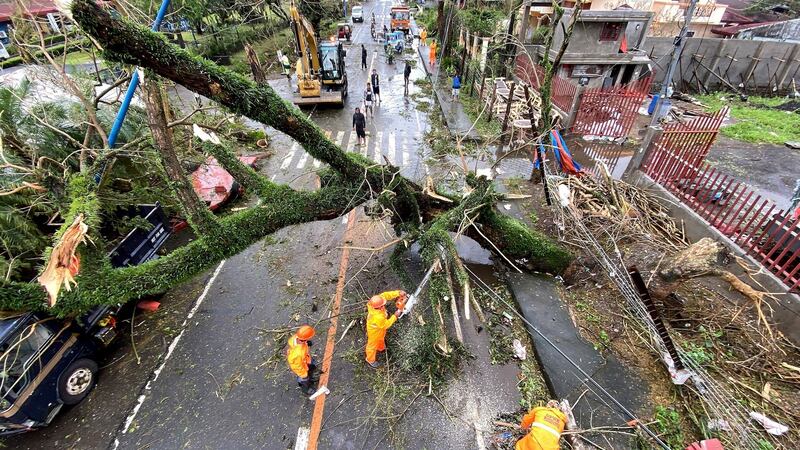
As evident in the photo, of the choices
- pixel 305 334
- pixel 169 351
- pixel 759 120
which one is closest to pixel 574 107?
pixel 759 120

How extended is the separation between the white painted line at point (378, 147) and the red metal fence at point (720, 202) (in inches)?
285

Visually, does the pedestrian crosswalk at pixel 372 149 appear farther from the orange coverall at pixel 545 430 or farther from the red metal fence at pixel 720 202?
the orange coverall at pixel 545 430

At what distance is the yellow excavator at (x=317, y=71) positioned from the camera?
44.0 ft

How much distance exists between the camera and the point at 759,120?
43.1 ft

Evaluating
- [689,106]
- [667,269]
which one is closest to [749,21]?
[689,106]

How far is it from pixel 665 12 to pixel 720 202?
21.7m

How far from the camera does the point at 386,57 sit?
22.7 m

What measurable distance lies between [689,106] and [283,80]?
65.5 feet

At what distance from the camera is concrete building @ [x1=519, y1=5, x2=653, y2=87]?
14.4 m

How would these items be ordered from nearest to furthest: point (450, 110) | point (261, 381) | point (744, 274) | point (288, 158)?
point (261, 381) < point (744, 274) < point (288, 158) < point (450, 110)

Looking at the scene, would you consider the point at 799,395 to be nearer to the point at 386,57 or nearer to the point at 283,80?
the point at 283,80

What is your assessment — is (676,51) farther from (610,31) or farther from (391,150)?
(610,31)

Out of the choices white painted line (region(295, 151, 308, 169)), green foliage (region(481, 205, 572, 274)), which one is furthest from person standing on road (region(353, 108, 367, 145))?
green foliage (region(481, 205, 572, 274))

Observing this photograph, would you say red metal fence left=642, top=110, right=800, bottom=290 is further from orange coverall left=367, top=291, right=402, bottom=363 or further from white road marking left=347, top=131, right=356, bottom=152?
white road marking left=347, top=131, right=356, bottom=152
